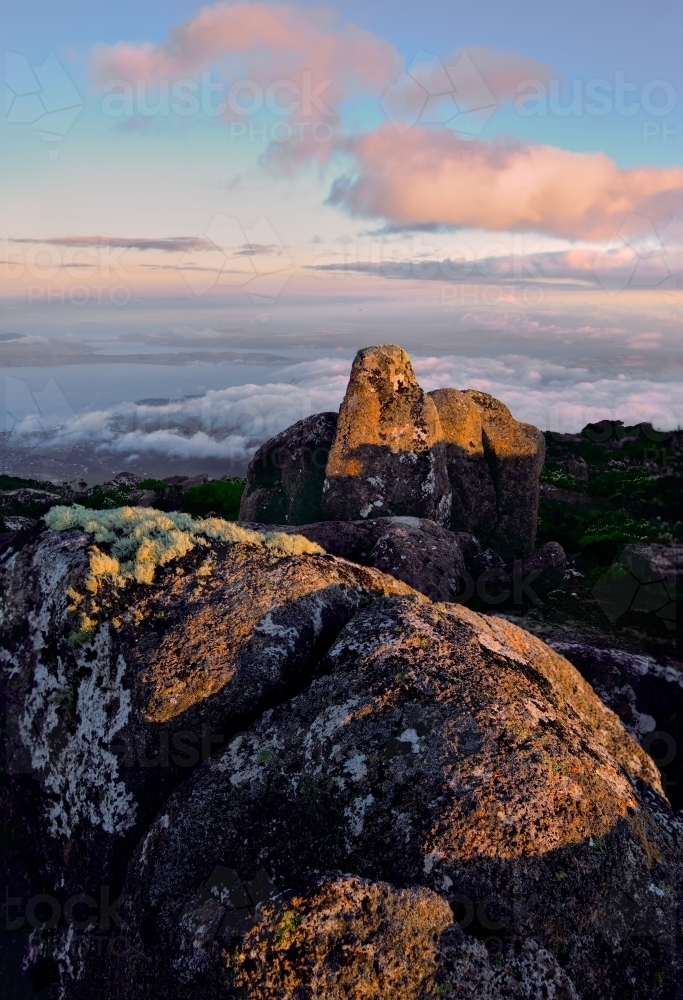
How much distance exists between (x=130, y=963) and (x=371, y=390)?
1833 cm

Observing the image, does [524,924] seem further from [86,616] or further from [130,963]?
[86,616]

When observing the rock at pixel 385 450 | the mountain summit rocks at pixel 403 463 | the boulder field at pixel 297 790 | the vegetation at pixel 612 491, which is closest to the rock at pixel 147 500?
the mountain summit rocks at pixel 403 463

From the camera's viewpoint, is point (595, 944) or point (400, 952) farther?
point (595, 944)

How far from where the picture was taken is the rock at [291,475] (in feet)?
76.3

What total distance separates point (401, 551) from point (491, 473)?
34.3ft

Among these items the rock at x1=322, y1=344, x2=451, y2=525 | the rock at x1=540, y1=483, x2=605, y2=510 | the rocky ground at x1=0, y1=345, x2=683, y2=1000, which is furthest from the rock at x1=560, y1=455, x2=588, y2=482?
the rocky ground at x1=0, y1=345, x2=683, y2=1000

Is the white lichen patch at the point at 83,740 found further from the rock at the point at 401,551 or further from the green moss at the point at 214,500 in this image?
the green moss at the point at 214,500

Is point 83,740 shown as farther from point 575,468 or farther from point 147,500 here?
point 575,468

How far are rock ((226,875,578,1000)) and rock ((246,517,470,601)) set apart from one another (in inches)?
371

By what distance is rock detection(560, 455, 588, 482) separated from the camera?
4810 centimetres

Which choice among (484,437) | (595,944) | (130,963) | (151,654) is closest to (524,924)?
(595,944)

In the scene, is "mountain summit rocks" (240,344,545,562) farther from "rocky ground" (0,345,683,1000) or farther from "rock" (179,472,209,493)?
"rock" (179,472,209,493)

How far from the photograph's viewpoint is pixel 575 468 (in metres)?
49.2

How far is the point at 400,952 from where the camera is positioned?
212 inches
